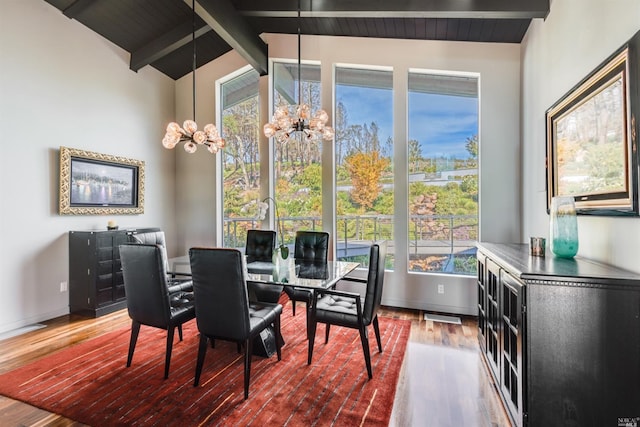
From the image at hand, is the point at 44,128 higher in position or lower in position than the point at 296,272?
higher

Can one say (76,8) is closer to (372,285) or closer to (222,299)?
(222,299)

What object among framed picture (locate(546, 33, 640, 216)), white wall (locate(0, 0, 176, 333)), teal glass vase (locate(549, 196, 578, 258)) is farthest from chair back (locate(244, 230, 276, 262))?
framed picture (locate(546, 33, 640, 216))

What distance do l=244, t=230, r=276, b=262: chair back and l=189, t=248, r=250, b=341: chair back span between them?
1.64 m

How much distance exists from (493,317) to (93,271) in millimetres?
4397

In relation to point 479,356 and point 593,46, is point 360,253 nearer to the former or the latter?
point 479,356

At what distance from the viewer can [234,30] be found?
12.7 feet

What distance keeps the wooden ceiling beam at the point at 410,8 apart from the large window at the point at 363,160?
110 cm

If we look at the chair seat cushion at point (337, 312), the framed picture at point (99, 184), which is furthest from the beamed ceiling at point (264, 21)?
the chair seat cushion at point (337, 312)

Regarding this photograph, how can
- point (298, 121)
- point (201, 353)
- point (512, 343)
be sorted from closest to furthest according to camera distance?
point (512, 343), point (201, 353), point (298, 121)

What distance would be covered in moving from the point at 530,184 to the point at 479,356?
186 cm

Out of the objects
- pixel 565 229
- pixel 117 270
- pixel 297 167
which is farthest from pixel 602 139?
pixel 117 270

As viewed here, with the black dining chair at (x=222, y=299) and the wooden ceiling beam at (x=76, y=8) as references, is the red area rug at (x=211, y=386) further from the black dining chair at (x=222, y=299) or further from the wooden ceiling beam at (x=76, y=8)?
the wooden ceiling beam at (x=76, y=8)

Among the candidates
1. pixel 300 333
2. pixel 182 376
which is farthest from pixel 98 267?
pixel 300 333

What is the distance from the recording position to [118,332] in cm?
341
